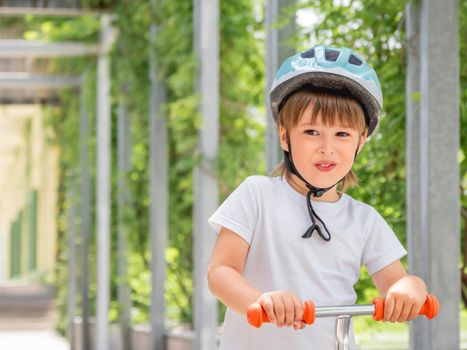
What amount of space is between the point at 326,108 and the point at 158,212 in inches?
211

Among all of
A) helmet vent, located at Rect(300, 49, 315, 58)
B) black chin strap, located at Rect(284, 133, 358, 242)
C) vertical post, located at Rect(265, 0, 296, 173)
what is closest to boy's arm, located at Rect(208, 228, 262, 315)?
black chin strap, located at Rect(284, 133, 358, 242)

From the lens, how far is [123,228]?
872 cm

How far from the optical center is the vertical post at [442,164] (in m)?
3.34

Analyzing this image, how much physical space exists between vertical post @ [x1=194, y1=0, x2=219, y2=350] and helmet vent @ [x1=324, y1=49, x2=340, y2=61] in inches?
153

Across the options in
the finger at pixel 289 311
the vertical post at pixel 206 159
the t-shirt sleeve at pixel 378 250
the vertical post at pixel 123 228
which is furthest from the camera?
the vertical post at pixel 123 228

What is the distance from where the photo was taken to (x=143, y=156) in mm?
8125

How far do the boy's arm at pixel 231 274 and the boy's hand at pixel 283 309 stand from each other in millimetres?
172

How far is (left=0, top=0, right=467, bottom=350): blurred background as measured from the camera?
338 centimetres

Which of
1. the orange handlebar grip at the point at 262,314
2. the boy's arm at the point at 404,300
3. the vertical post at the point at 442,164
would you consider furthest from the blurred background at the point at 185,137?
the orange handlebar grip at the point at 262,314

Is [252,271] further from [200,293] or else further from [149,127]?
[149,127]

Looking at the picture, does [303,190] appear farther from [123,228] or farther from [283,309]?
[123,228]

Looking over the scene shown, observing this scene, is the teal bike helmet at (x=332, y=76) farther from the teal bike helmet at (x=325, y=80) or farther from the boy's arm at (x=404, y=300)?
the boy's arm at (x=404, y=300)

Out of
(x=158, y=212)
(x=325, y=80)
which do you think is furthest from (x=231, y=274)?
(x=158, y=212)

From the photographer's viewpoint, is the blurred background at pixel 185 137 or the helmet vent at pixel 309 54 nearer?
the helmet vent at pixel 309 54
